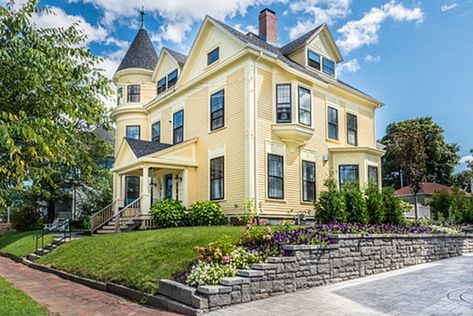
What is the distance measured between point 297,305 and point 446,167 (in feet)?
134

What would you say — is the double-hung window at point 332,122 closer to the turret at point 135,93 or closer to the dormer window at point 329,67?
the dormer window at point 329,67

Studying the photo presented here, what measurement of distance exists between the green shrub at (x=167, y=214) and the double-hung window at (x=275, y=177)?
355 centimetres

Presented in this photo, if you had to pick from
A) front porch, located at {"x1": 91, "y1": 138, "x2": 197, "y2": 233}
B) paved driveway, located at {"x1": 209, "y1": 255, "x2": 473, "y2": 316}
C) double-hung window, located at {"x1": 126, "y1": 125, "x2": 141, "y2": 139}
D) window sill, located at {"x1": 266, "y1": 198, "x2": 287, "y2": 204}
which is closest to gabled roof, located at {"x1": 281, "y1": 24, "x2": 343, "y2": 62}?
front porch, located at {"x1": 91, "y1": 138, "x2": 197, "y2": 233}

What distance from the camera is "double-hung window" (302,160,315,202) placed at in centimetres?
1700

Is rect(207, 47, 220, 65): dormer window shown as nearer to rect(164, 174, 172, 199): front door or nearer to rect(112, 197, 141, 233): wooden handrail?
rect(164, 174, 172, 199): front door

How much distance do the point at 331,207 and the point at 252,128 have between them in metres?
4.79

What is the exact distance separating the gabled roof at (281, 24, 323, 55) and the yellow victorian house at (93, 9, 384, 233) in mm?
80

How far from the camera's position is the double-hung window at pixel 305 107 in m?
16.7

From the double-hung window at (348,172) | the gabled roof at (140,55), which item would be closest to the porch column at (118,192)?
the gabled roof at (140,55)

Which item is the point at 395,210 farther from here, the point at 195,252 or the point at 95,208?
the point at 95,208

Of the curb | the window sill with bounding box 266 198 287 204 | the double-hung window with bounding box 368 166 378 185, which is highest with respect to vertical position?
the double-hung window with bounding box 368 166 378 185

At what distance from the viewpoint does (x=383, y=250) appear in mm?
10688

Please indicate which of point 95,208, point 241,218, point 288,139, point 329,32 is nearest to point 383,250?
point 241,218

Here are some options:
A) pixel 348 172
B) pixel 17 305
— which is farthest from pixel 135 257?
pixel 348 172
